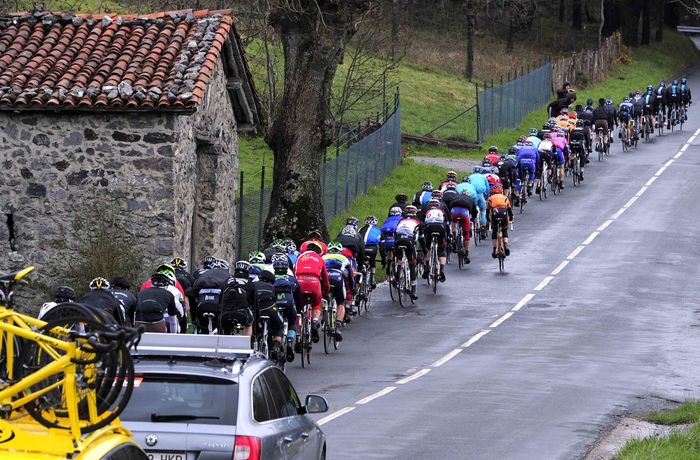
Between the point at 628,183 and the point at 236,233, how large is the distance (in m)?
17.8

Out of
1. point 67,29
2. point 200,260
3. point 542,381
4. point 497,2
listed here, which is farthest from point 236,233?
point 497,2

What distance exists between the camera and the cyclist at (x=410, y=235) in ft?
85.8

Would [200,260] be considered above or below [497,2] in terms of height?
below

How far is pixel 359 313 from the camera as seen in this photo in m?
26.0

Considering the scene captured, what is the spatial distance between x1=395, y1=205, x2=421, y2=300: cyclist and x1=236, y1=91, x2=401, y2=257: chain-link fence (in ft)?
10.8

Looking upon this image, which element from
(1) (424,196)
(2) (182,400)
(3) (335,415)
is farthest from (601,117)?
(2) (182,400)

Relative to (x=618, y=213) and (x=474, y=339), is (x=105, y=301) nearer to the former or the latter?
(x=474, y=339)

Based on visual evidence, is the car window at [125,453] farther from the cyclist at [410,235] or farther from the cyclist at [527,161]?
the cyclist at [527,161]

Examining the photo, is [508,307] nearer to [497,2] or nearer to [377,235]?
[377,235]

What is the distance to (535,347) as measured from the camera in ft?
74.6

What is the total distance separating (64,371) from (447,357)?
49.4ft

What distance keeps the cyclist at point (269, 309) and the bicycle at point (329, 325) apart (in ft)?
7.51

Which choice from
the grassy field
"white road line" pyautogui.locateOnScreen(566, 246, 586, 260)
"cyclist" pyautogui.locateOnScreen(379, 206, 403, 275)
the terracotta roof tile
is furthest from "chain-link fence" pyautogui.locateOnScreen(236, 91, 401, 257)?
the grassy field

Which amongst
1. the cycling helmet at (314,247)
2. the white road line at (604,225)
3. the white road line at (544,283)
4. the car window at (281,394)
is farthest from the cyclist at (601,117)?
the car window at (281,394)
